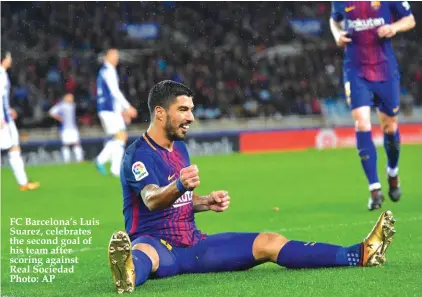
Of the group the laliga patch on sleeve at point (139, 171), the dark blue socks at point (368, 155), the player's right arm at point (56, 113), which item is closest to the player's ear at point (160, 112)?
the laliga patch on sleeve at point (139, 171)

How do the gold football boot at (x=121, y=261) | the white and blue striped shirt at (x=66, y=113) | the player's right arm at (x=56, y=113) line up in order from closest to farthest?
1. the gold football boot at (x=121, y=261)
2. the white and blue striped shirt at (x=66, y=113)
3. the player's right arm at (x=56, y=113)

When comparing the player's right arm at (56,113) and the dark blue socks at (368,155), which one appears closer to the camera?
the dark blue socks at (368,155)

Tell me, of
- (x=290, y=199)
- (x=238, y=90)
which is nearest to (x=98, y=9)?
(x=238, y=90)

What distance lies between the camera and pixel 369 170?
9.98 metres

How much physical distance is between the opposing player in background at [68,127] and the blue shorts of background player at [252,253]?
16.4 metres

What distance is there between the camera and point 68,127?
73.3 ft

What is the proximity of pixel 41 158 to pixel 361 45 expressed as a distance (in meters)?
13.5

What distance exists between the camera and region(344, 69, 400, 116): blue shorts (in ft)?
33.1

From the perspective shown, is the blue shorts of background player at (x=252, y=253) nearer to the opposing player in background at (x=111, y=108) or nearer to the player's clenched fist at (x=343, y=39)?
the player's clenched fist at (x=343, y=39)

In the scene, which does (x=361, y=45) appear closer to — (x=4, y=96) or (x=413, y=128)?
(x=4, y=96)

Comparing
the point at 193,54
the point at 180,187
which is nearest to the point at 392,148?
the point at 180,187

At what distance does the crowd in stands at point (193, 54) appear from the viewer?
24719mm

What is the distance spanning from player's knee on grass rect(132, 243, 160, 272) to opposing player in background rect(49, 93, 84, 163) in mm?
16532

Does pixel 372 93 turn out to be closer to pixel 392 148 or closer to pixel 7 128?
pixel 392 148
